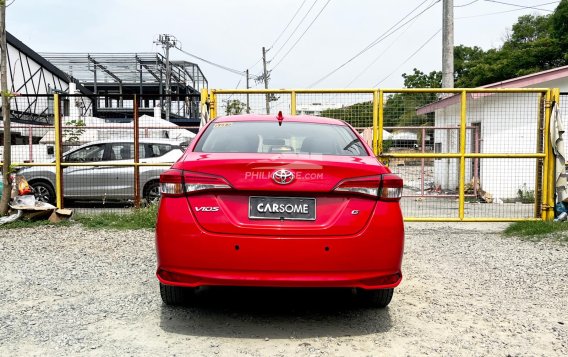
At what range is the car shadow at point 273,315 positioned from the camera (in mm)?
3674

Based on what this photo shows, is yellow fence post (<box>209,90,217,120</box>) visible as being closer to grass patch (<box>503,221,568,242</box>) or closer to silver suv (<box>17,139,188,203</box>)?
silver suv (<box>17,139,188,203</box>)

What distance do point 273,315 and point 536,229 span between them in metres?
5.23

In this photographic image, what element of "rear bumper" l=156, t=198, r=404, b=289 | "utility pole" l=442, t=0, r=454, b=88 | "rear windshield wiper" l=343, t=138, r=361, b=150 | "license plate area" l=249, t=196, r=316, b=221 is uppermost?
"utility pole" l=442, t=0, r=454, b=88

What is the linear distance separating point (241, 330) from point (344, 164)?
139 centimetres

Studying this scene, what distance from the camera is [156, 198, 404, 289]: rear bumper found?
3.35 m

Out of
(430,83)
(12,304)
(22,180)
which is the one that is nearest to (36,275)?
(12,304)

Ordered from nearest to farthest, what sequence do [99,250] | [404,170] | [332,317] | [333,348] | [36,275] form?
[333,348]
[332,317]
[36,275]
[99,250]
[404,170]

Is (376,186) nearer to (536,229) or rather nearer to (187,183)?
(187,183)

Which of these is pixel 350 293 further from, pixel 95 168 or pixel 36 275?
pixel 95 168

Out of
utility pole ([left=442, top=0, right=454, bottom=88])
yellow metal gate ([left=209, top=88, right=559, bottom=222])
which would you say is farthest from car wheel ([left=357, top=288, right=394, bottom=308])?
utility pole ([left=442, top=0, right=454, bottom=88])

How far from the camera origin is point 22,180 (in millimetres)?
8766

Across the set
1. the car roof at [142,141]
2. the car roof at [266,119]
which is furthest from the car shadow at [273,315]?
the car roof at [142,141]

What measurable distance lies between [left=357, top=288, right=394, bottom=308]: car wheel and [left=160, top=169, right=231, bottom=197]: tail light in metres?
1.49

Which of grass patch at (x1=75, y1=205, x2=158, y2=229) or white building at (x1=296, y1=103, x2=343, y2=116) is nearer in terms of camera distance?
white building at (x1=296, y1=103, x2=343, y2=116)
